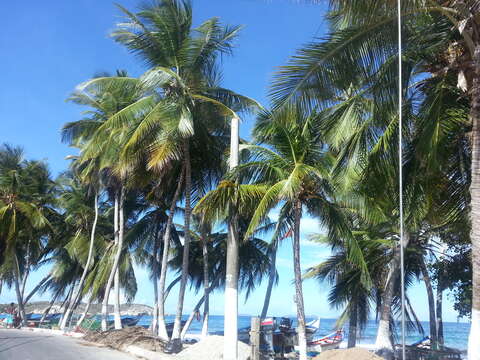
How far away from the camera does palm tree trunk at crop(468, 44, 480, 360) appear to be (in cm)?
694

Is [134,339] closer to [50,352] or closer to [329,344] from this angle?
[50,352]

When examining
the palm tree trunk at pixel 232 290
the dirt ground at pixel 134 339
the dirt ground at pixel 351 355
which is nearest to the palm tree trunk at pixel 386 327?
the dirt ground at pixel 351 355

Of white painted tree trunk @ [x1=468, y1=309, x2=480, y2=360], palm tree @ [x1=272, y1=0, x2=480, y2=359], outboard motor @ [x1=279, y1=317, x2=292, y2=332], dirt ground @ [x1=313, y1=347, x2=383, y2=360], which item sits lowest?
outboard motor @ [x1=279, y1=317, x2=292, y2=332]

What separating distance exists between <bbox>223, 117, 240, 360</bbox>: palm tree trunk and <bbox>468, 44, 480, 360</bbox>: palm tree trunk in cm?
509

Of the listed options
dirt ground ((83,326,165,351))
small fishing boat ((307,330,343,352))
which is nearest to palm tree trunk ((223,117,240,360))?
dirt ground ((83,326,165,351))

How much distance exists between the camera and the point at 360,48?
9555 millimetres

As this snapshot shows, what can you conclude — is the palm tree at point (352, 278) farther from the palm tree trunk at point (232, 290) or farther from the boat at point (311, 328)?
the palm tree trunk at point (232, 290)

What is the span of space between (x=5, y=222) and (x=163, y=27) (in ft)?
61.0

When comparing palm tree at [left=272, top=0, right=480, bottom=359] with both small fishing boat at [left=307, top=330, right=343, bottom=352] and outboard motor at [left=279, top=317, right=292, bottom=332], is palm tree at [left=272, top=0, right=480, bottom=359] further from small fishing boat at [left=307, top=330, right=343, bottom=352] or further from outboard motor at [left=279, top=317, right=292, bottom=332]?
small fishing boat at [left=307, top=330, right=343, bottom=352]

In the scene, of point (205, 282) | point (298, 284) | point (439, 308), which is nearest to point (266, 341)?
point (298, 284)

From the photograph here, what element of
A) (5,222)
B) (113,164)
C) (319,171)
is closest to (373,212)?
(319,171)

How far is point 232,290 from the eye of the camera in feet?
37.0

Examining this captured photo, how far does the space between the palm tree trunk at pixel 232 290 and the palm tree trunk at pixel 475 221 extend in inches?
200

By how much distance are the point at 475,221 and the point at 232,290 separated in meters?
5.68
